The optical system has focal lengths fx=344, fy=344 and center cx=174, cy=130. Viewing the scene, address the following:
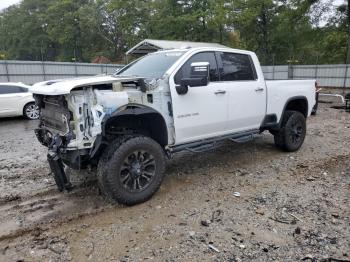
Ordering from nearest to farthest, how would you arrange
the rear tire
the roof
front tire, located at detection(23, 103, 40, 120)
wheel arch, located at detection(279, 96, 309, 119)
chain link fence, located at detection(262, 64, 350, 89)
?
the rear tire < wheel arch, located at detection(279, 96, 309, 119) < front tire, located at detection(23, 103, 40, 120) < the roof < chain link fence, located at detection(262, 64, 350, 89)

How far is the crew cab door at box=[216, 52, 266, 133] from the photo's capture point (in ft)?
18.5

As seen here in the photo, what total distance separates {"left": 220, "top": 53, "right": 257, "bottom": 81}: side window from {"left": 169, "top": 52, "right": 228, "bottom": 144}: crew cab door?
231 millimetres

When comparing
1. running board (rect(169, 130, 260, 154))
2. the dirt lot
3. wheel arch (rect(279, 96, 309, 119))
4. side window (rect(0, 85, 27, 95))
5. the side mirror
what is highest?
the side mirror

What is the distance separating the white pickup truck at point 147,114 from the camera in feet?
13.5

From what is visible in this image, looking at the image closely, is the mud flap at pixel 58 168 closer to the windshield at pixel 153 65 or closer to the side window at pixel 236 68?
the windshield at pixel 153 65

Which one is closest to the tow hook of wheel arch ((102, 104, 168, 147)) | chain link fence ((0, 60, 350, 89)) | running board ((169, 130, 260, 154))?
wheel arch ((102, 104, 168, 147))

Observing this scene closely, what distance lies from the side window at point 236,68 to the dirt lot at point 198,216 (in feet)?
5.20

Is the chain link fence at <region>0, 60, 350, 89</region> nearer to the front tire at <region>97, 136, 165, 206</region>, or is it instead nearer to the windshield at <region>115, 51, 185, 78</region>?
the windshield at <region>115, 51, 185, 78</region>

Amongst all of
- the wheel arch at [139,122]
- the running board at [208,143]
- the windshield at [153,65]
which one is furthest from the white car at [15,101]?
the running board at [208,143]

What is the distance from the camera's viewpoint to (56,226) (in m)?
4.01

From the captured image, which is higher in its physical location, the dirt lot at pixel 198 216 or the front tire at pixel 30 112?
the front tire at pixel 30 112

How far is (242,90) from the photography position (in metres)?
5.77

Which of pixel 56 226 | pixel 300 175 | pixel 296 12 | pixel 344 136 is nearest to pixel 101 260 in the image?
pixel 56 226

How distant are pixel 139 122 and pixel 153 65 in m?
1.04
